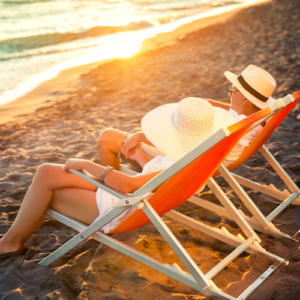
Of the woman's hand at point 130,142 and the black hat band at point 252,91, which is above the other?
the black hat band at point 252,91

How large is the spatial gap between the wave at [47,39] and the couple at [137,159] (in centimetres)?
806

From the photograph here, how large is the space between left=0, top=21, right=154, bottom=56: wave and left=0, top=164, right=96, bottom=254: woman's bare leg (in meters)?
8.09

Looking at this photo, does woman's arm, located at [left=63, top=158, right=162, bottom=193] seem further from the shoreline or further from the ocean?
the ocean

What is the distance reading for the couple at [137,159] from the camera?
176 centimetres

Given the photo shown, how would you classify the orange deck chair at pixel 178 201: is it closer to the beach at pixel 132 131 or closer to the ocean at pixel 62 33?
the beach at pixel 132 131

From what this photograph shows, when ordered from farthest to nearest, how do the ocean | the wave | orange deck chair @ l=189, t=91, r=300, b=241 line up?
the wave
the ocean
orange deck chair @ l=189, t=91, r=300, b=241

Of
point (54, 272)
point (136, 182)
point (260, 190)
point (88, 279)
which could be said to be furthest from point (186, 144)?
point (260, 190)

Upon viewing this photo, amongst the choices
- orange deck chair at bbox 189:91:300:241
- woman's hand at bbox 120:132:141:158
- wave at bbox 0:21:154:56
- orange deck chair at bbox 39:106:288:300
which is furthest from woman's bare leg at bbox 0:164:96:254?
wave at bbox 0:21:154:56

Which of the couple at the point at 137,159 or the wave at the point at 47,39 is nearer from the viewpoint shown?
the couple at the point at 137,159

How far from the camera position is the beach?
195cm

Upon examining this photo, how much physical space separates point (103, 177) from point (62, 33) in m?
11.5

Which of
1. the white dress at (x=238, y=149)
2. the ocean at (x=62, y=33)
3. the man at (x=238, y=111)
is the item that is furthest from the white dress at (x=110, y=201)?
the ocean at (x=62, y=33)

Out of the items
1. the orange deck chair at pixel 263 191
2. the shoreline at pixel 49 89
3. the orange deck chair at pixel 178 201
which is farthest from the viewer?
the shoreline at pixel 49 89

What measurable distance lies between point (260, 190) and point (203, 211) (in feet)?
1.83
